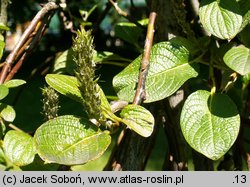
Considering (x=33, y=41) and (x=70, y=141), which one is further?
(x=33, y=41)

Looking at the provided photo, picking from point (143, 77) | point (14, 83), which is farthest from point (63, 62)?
point (143, 77)

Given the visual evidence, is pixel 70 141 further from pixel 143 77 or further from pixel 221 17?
pixel 221 17

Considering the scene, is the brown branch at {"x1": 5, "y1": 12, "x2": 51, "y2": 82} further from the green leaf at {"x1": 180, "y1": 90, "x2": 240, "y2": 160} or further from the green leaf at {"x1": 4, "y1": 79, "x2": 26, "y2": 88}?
the green leaf at {"x1": 180, "y1": 90, "x2": 240, "y2": 160}

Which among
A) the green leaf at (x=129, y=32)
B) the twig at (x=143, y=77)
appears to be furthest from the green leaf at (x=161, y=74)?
the green leaf at (x=129, y=32)
